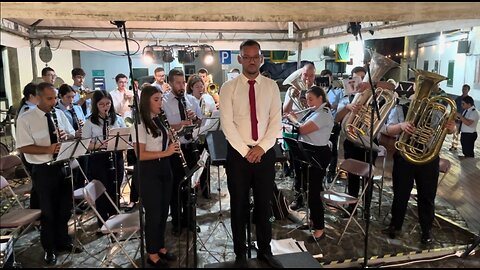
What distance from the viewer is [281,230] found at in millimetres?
4129

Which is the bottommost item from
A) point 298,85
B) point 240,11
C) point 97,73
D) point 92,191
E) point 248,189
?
point 92,191

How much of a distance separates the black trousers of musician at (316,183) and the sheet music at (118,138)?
6.08ft

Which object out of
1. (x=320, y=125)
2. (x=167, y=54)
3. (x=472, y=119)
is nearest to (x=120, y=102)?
(x=167, y=54)

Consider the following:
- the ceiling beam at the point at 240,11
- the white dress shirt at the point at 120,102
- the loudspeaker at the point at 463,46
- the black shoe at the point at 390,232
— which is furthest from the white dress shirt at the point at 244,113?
the loudspeaker at the point at 463,46

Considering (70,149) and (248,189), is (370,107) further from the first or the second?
(70,149)

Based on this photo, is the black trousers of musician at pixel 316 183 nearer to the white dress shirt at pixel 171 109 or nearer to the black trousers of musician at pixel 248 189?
the black trousers of musician at pixel 248 189

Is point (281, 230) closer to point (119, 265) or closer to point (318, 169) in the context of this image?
point (318, 169)

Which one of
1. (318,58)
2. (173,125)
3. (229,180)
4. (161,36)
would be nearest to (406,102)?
(229,180)

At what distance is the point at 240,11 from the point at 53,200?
2.34m

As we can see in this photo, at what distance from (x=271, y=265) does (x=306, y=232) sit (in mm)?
1662

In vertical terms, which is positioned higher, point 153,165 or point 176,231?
point 153,165

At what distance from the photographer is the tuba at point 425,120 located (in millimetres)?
3449

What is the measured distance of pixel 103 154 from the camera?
13.6 ft

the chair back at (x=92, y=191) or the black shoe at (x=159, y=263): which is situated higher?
the chair back at (x=92, y=191)
